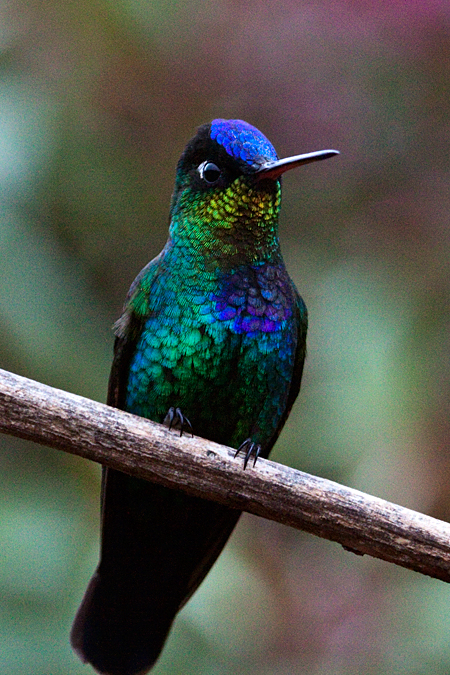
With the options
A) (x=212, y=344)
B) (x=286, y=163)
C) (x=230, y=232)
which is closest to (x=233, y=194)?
(x=230, y=232)

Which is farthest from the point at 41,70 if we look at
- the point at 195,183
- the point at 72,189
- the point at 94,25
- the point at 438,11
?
the point at 438,11

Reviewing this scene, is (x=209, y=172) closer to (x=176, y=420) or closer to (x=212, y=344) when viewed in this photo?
(x=212, y=344)

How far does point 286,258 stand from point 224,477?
4.50 feet

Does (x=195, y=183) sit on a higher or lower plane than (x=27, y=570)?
higher

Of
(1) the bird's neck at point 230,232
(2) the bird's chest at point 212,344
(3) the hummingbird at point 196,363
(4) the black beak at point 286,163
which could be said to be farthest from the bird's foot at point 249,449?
(4) the black beak at point 286,163

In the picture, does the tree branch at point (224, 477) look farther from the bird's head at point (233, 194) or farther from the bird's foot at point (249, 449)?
the bird's head at point (233, 194)

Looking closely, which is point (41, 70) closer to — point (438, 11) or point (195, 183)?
point (195, 183)

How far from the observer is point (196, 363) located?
9.04 feet

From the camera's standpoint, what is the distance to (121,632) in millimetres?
3205

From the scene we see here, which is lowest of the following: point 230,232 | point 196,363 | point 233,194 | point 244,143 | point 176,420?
point 176,420

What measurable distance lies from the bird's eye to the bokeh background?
64cm

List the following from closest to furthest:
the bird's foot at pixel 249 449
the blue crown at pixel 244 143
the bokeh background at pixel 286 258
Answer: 1. the bird's foot at pixel 249 449
2. the blue crown at pixel 244 143
3. the bokeh background at pixel 286 258

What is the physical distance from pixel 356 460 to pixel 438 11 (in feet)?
5.49

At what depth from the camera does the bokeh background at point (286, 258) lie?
314 centimetres
